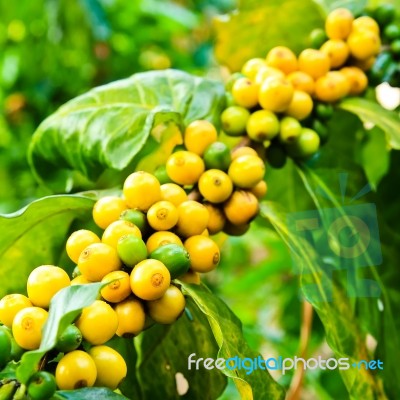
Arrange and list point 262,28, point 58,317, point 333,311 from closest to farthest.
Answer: point 58,317 → point 333,311 → point 262,28

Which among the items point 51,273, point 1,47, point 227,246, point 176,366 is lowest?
point 227,246

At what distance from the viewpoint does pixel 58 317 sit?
484 mm

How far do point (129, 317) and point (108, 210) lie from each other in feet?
0.46

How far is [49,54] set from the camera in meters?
2.29

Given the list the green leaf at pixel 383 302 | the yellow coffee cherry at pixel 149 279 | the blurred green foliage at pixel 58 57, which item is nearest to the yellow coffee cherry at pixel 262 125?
the green leaf at pixel 383 302

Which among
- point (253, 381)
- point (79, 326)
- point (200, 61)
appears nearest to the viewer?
point (79, 326)

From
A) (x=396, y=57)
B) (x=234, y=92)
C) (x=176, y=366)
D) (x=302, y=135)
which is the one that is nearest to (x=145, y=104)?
(x=234, y=92)

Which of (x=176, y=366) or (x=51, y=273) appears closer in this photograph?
(x=51, y=273)

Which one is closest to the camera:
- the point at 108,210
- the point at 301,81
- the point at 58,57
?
the point at 108,210

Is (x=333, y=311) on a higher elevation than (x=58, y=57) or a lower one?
higher

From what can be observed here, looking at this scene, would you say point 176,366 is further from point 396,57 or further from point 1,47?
point 1,47

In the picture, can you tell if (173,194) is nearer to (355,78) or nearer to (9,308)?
(9,308)

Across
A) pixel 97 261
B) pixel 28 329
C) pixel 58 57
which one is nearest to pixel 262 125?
pixel 97 261

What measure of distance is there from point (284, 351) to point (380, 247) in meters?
0.46
